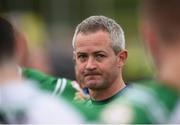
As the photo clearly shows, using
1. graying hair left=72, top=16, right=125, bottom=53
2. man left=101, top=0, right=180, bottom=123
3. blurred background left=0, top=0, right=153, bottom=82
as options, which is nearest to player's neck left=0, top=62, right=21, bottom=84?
man left=101, top=0, right=180, bottom=123

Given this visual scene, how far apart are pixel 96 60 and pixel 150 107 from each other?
162 cm

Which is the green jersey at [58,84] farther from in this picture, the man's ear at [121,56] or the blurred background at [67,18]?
the blurred background at [67,18]

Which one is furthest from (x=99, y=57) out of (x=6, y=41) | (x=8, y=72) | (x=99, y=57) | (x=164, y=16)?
(x=164, y=16)

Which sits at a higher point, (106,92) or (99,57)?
(99,57)

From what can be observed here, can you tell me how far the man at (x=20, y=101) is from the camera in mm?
2574

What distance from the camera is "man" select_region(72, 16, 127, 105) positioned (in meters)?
3.92

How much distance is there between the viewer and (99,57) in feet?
13.0

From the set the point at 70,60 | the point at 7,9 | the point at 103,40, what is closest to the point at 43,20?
the point at 7,9

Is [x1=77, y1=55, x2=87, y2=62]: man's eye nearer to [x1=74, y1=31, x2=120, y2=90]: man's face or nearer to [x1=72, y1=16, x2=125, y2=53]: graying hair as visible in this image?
[x1=74, y1=31, x2=120, y2=90]: man's face

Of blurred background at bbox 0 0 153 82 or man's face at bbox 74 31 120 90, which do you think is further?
blurred background at bbox 0 0 153 82

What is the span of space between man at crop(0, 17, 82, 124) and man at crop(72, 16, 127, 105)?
0.95m

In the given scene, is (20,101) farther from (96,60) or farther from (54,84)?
(54,84)

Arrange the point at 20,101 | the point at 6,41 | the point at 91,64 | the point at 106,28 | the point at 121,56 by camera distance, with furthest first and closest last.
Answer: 1. the point at 121,56
2. the point at 106,28
3. the point at 91,64
4. the point at 6,41
5. the point at 20,101

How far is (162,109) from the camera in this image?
2332 millimetres
